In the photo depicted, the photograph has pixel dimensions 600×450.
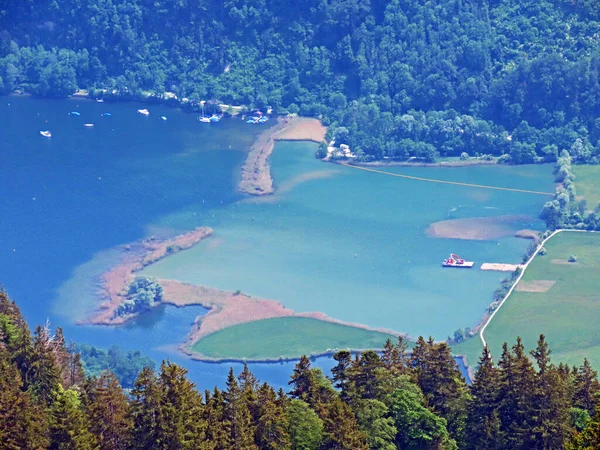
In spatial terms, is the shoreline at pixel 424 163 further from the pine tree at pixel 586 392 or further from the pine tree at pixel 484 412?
the pine tree at pixel 484 412

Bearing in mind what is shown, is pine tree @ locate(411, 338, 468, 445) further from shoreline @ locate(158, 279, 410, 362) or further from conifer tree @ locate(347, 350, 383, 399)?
shoreline @ locate(158, 279, 410, 362)

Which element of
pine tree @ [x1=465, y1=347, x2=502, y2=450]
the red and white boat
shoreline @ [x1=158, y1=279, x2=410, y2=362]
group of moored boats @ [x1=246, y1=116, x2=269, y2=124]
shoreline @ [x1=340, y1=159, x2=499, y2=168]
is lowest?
shoreline @ [x1=158, y1=279, x2=410, y2=362]

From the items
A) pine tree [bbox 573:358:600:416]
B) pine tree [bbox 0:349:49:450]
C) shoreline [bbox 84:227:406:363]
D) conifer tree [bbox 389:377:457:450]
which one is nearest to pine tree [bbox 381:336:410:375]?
conifer tree [bbox 389:377:457:450]

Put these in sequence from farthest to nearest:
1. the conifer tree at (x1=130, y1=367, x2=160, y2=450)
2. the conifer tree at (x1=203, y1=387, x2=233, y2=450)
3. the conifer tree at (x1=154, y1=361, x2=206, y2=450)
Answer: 1. the conifer tree at (x1=203, y1=387, x2=233, y2=450)
2. the conifer tree at (x1=130, y1=367, x2=160, y2=450)
3. the conifer tree at (x1=154, y1=361, x2=206, y2=450)

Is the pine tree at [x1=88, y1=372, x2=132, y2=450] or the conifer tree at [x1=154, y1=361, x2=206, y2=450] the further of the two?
the pine tree at [x1=88, y1=372, x2=132, y2=450]

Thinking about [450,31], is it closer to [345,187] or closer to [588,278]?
[345,187]

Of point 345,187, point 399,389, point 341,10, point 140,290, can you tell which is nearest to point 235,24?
point 341,10
